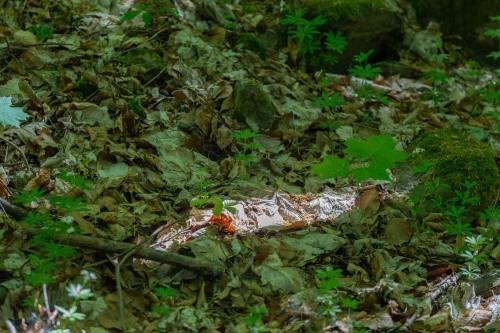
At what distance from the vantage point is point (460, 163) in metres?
3.91

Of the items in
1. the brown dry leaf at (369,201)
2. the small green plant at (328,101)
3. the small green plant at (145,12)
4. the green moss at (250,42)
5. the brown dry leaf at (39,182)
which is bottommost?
the brown dry leaf at (369,201)

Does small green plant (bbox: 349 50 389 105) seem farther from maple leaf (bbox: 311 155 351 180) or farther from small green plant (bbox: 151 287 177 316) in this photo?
small green plant (bbox: 151 287 177 316)

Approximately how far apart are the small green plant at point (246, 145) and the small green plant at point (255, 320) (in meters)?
1.35

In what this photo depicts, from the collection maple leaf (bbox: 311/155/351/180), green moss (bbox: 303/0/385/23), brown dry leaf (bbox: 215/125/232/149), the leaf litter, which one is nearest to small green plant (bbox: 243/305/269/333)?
the leaf litter

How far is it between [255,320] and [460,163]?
1925 millimetres

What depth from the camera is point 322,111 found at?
15.5 ft

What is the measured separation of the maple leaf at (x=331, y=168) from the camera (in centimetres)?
320

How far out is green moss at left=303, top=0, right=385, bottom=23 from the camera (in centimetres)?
560

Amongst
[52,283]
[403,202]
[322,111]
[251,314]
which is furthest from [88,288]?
[322,111]

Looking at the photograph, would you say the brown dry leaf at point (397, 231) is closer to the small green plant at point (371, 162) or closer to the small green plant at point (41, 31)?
the small green plant at point (371, 162)

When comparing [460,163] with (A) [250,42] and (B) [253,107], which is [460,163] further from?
(A) [250,42]

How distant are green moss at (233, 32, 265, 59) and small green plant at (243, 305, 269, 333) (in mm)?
2991

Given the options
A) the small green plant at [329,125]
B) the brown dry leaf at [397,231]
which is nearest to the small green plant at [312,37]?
the small green plant at [329,125]

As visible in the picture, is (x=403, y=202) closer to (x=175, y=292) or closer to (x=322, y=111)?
(x=322, y=111)
